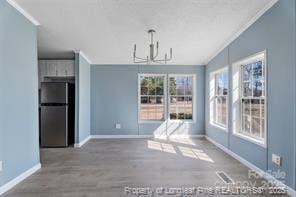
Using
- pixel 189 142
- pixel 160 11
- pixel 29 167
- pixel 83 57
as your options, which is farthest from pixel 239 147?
pixel 83 57

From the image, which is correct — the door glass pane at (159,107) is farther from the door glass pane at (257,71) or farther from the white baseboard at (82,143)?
the door glass pane at (257,71)

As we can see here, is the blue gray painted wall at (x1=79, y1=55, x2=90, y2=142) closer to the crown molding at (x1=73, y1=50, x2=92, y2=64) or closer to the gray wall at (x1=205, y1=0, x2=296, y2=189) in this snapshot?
the crown molding at (x1=73, y1=50, x2=92, y2=64)

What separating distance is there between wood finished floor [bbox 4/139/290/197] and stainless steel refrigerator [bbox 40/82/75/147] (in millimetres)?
371

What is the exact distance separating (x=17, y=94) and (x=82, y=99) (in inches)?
107

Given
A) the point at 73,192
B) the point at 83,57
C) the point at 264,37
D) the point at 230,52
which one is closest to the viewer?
the point at 73,192

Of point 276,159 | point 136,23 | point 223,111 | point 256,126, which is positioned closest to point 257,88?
point 256,126

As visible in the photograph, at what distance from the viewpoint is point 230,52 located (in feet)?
16.2

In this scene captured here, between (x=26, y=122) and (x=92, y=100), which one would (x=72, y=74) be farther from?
(x=26, y=122)

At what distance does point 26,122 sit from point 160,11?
276cm

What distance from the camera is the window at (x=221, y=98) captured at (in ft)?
18.1

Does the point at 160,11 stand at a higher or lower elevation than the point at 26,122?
higher

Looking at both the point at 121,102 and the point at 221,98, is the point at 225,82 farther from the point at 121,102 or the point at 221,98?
the point at 121,102

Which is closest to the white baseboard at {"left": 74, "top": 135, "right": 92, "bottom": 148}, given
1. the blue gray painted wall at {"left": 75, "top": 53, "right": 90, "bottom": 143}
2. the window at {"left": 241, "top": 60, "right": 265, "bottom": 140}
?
the blue gray painted wall at {"left": 75, "top": 53, "right": 90, "bottom": 143}

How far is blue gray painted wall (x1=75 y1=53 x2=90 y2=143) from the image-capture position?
5.63 meters
